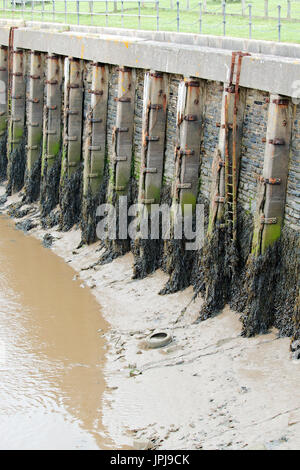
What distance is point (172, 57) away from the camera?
18.8m

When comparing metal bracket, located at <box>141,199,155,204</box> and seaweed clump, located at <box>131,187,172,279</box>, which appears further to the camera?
metal bracket, located at <box>141,199,155,204</box>

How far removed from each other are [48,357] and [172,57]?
7451mm

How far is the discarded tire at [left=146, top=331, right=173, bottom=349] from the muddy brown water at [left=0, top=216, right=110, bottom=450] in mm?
995

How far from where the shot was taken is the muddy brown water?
13.6 metres

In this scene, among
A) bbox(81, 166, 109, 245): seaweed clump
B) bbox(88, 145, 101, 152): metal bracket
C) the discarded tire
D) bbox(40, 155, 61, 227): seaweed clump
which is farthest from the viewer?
bbox(40, 155, 61, 227): seaweed clump

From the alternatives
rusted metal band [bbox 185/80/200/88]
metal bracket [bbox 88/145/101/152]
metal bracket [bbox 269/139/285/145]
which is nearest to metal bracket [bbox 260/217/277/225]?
metal bracket [bbox 269/139/285/145]

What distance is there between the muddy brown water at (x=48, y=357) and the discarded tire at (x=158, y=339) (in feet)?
3.27

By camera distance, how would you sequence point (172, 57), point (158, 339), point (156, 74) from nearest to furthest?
point (158, 339), point (172, 57), point (156, 74)

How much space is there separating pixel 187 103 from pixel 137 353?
5.76m

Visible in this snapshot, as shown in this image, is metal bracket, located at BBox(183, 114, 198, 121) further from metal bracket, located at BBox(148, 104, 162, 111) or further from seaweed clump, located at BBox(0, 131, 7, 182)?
seaweed clump, located at BBox(0, 131, 7, 182)

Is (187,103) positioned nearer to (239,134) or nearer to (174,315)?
(239,134)

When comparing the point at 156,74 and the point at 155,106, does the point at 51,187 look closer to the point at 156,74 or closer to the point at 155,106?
the point at 155,106

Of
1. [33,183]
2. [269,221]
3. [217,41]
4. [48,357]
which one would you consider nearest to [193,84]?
[217,41]

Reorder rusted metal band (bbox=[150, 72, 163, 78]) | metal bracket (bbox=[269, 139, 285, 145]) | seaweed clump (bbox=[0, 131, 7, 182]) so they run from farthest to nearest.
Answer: seaweed clump (bbox=[0, 131, 7, 182])
rusted metal band (bbox=[150, 72, 163, 78])
metal bracket (bbox=[269, 139, 285, 145])
